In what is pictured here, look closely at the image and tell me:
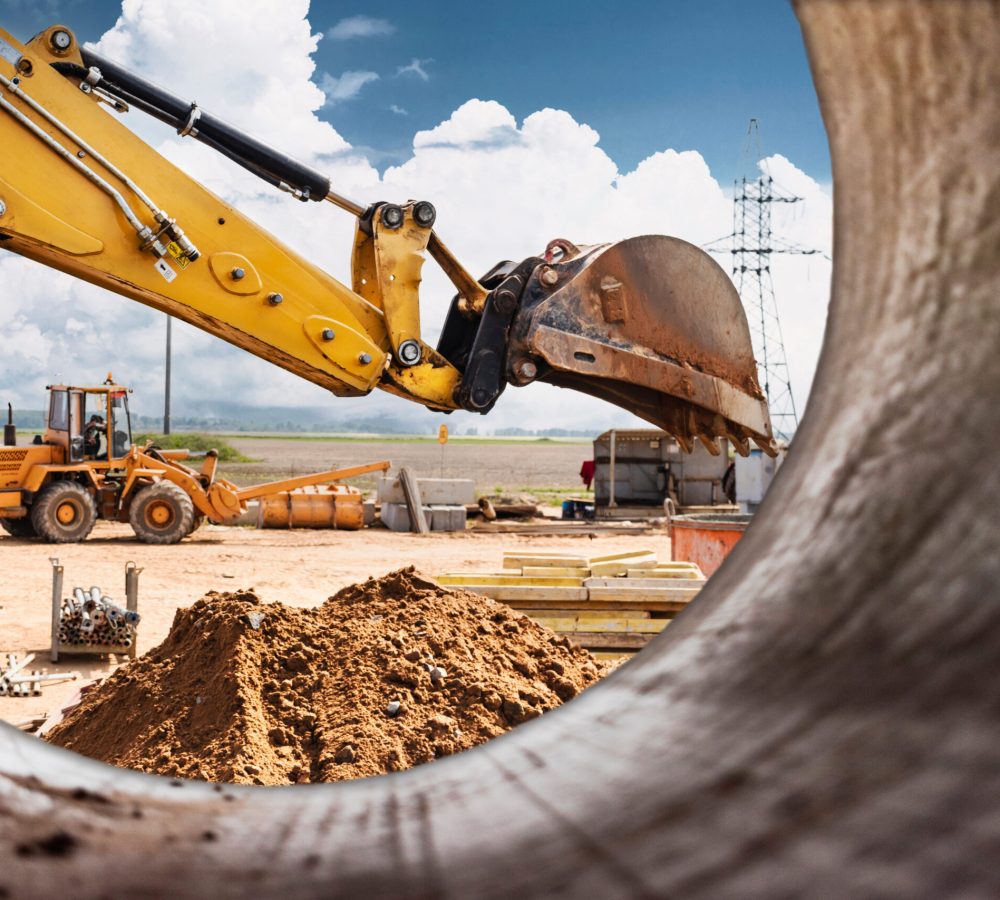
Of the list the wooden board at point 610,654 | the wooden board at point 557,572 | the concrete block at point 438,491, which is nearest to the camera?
the wooden board at point 610,654

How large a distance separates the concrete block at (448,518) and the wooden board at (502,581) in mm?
13471

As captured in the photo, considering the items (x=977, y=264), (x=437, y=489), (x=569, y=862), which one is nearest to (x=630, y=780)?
(x=569, y=862)

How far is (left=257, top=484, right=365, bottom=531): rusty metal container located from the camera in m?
19.5

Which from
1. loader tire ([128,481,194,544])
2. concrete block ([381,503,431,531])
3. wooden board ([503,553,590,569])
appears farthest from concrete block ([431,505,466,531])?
wooden board ([503,553,590,569])

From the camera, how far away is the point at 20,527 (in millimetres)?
16219

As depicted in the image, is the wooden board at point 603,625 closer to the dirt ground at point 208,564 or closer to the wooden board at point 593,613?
the wooden board at point 593,613

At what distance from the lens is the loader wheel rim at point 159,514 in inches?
650

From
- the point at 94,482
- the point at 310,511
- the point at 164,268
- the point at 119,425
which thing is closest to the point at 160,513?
the point at 94,482

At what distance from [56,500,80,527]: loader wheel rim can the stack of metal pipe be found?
8201 mm

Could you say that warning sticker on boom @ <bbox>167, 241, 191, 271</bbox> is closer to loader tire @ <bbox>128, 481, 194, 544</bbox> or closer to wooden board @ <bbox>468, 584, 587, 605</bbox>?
wooden board @ <bbox>468, 584, 587, 605</bbox>

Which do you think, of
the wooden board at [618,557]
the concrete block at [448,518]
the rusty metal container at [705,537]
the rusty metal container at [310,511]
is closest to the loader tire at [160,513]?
the rusty metal container at [310,511]

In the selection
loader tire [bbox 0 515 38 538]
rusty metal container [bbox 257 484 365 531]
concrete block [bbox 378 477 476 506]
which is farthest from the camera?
concrete block [bbox 378 477 476 506]

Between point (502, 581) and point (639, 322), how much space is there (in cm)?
208

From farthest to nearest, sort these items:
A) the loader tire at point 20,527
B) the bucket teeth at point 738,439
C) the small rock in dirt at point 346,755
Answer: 1. the loader tire at point 20,527
2. the bucket teeth at point 738,439
3. the small rock in dirt at point 346,755
